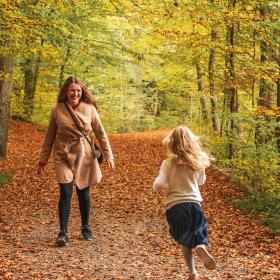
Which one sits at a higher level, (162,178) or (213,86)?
(213,86)

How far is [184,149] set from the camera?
471 centimetres

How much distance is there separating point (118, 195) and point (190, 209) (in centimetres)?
576

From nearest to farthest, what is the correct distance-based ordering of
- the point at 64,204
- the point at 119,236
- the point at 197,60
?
the point at 64,204 < the point at 119,236 < the point at 197,60

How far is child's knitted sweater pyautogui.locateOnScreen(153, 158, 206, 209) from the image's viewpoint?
4.78m

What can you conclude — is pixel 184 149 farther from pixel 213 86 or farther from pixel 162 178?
pixel 213 86

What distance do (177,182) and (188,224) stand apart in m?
0.43

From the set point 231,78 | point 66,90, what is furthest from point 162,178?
point 231,78

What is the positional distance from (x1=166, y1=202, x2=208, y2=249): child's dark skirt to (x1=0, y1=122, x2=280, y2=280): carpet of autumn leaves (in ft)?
2.45

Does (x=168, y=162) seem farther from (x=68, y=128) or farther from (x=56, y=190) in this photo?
(x=56, y=190)

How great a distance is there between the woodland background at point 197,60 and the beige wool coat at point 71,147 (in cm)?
259

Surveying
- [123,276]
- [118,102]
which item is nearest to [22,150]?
[123,276]

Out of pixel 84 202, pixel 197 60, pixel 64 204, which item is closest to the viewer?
pixel 64 204

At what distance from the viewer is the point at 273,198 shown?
30.2 ft

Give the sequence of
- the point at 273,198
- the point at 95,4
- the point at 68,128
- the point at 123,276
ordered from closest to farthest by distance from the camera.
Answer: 1. the point at 123,276
2. the point at 68,128
3. the point at 273,198
4. the point at 95,4
